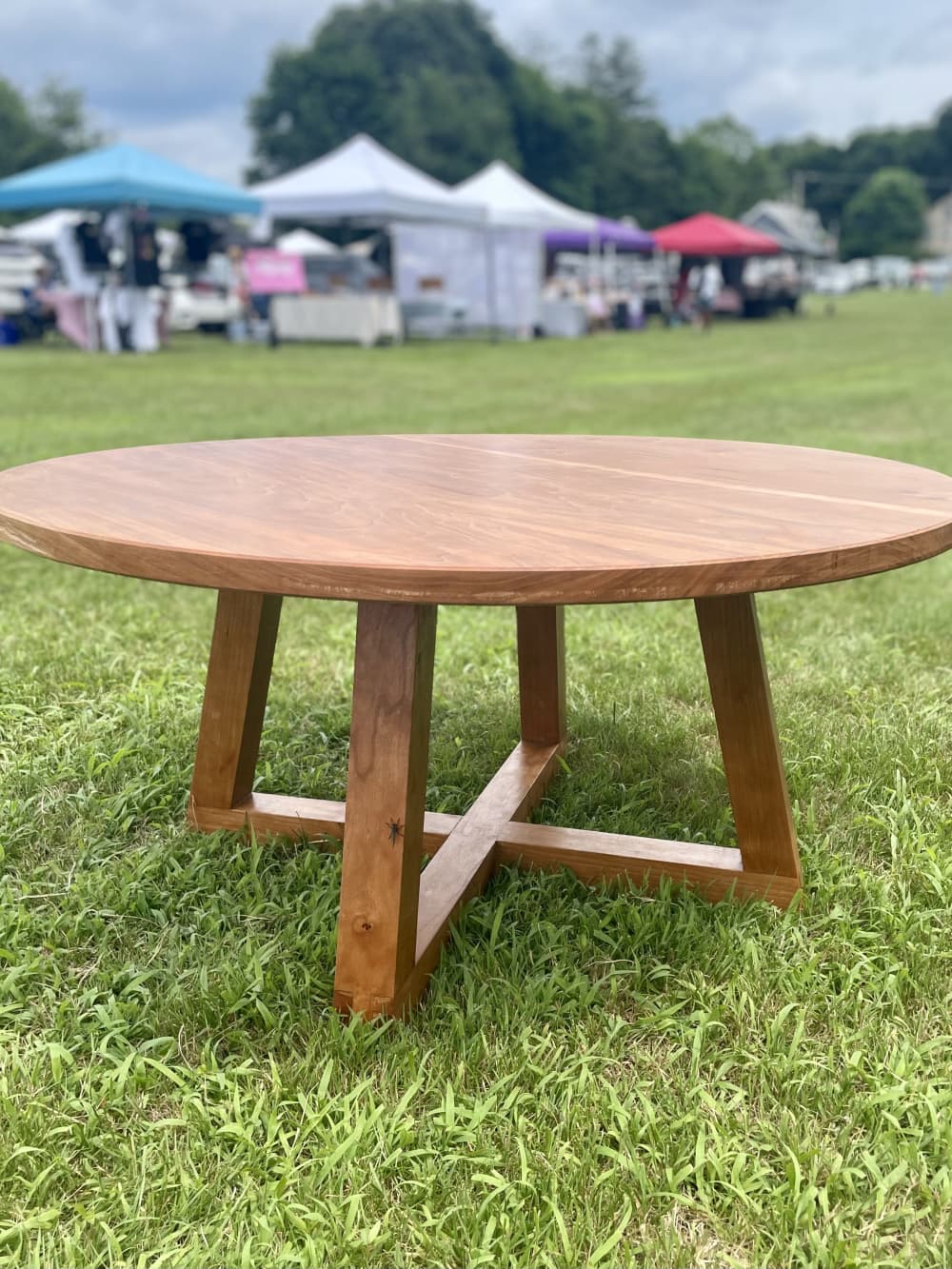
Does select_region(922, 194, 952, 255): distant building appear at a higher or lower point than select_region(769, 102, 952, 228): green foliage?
lower

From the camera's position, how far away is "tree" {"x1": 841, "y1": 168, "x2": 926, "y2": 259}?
90.7 metres

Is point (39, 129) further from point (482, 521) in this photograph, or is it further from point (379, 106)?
point (482, 521)

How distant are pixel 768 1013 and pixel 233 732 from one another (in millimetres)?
972

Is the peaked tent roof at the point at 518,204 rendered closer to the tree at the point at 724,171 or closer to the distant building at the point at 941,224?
the tree at the point at 724,171

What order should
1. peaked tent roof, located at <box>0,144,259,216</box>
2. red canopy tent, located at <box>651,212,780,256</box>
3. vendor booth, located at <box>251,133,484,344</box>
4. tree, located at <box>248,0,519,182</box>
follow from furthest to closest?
1. tree, located at <box>248,0,519,182</box>
2. red canopy tent, located at <box>651,212,780,256</box>
3. vendor booth, located at <box>251,133,484,344</box>
4. peaked tent roof, located at <box>0,144,259,216</box>

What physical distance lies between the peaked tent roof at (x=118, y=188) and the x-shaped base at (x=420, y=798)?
12317mm

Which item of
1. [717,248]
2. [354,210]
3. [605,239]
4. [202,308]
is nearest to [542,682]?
[354,210]

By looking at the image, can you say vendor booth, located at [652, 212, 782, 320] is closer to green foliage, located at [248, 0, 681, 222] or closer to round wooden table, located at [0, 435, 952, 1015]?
round wooden table, located at [0, 435, 952, 1015]

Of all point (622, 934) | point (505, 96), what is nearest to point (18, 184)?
point (622, 934)

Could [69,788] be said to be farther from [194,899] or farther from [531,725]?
[531,725]

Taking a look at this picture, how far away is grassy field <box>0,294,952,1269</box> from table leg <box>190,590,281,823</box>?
10 centimetres

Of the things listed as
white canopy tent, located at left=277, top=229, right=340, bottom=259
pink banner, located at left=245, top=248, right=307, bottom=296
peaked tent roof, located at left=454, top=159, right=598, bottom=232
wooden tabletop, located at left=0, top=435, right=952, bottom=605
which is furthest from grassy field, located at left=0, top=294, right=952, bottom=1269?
white canopy tent, located at left=277, top=229, right=340, bottom=259

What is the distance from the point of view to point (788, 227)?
197ft

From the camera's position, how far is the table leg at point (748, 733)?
66.0 inches
